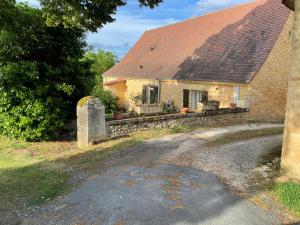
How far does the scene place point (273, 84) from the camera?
65.2 feet

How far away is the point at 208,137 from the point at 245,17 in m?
12.2

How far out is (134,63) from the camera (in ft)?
104

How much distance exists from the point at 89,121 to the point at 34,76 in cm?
344

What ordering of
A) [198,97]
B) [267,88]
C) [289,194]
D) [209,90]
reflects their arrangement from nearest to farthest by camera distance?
[289,194]
[267,88]
[209,90]
[198,97]

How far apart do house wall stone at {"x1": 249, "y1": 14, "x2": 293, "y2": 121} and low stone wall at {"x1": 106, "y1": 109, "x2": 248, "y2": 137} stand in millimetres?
1152

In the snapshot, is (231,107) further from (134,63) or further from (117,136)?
(134,63)

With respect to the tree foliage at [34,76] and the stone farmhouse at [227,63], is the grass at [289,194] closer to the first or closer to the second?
the tree foliage at [34,76]

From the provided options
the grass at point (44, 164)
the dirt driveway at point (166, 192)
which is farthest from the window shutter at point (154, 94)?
the dirt driveway at point (166, 192)

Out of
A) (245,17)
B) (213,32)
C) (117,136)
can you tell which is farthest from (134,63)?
(117,136)

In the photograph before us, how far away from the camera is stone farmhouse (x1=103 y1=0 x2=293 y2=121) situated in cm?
1931

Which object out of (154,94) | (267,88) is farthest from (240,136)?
(154,94)

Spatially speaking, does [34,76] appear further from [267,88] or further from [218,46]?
[218,46]

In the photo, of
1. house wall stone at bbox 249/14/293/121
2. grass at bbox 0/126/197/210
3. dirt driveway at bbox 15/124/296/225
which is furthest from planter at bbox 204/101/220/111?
dirt driveway at bbox 15/124/296/225

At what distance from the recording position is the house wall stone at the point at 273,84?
753 inches
